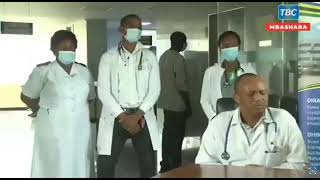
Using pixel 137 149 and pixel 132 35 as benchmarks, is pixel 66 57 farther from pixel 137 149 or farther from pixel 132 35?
pixel 137 149

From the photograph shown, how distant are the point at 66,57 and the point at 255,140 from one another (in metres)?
2.05

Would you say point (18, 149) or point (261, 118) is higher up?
point (261, 118)

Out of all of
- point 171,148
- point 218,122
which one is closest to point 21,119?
point 171,148

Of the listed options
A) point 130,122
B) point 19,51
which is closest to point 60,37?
point 19,51

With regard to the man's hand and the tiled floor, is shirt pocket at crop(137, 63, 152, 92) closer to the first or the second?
the man's hand

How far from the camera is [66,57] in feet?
13.1

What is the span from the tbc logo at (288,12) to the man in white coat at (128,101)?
154cm

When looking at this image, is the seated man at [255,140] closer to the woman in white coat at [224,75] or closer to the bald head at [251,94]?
the bald head at [251,94]

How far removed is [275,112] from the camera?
256cm

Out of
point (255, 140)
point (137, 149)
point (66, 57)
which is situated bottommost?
point (137, 149)

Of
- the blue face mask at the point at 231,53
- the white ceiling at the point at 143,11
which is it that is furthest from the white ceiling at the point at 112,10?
the blue face mask at the point at 231,53

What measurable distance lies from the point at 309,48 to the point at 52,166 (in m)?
2.61

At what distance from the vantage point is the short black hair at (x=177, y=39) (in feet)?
17.5

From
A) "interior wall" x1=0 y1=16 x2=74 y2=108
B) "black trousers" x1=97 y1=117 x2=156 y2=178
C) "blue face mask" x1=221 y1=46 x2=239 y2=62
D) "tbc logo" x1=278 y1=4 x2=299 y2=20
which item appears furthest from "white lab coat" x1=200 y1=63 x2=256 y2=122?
"interior wall" x1=0 y1=16 x2=74 y2=108
